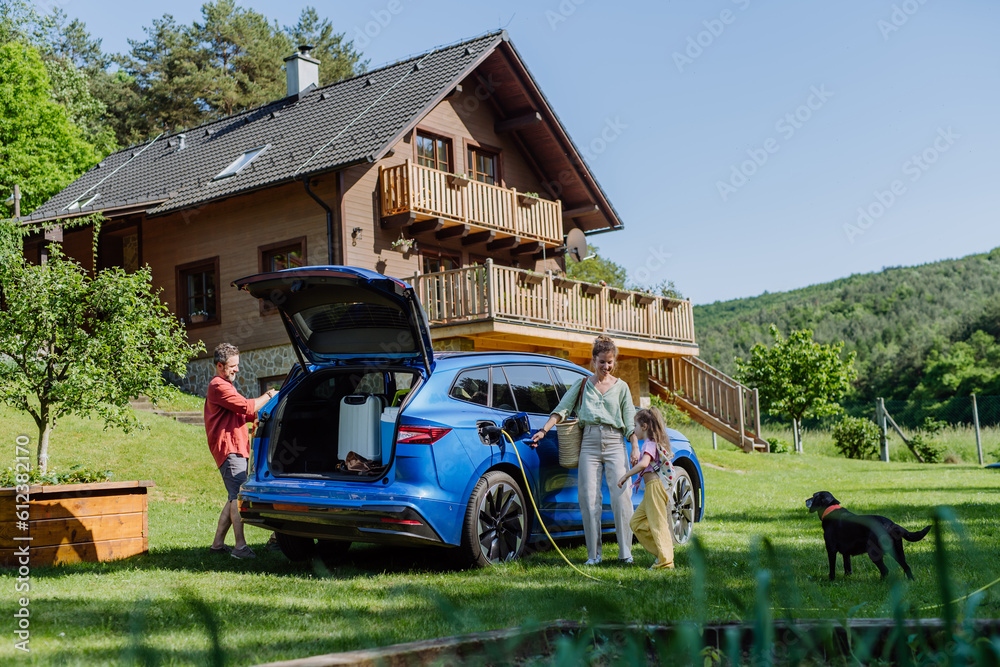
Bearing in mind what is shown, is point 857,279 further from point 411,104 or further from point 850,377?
point 411,104

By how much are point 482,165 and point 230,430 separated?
55.2 ft

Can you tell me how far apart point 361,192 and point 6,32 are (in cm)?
2545

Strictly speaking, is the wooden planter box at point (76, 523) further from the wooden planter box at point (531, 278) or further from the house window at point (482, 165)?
the house window at point (482, 165)

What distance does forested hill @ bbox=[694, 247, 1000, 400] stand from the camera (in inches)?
2137

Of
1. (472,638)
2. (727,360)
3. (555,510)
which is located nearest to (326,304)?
(555,510)

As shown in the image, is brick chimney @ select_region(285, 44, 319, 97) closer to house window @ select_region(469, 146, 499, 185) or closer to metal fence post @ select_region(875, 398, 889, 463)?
house window @ select_region(469, 146, 499, 185)

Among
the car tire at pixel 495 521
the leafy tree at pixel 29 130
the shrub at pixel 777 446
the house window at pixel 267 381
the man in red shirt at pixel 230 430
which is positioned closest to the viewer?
the car tire at pixel 495 521

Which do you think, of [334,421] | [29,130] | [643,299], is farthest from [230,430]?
[29,130]

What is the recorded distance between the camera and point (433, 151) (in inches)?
887

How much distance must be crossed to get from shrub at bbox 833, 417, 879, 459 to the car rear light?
2012 cm

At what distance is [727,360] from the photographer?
59500 millimetres

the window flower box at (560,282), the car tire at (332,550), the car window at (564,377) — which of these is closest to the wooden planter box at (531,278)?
the window flower box at (560,282)

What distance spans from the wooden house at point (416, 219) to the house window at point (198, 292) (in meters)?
0.04

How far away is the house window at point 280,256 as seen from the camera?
20.9m
